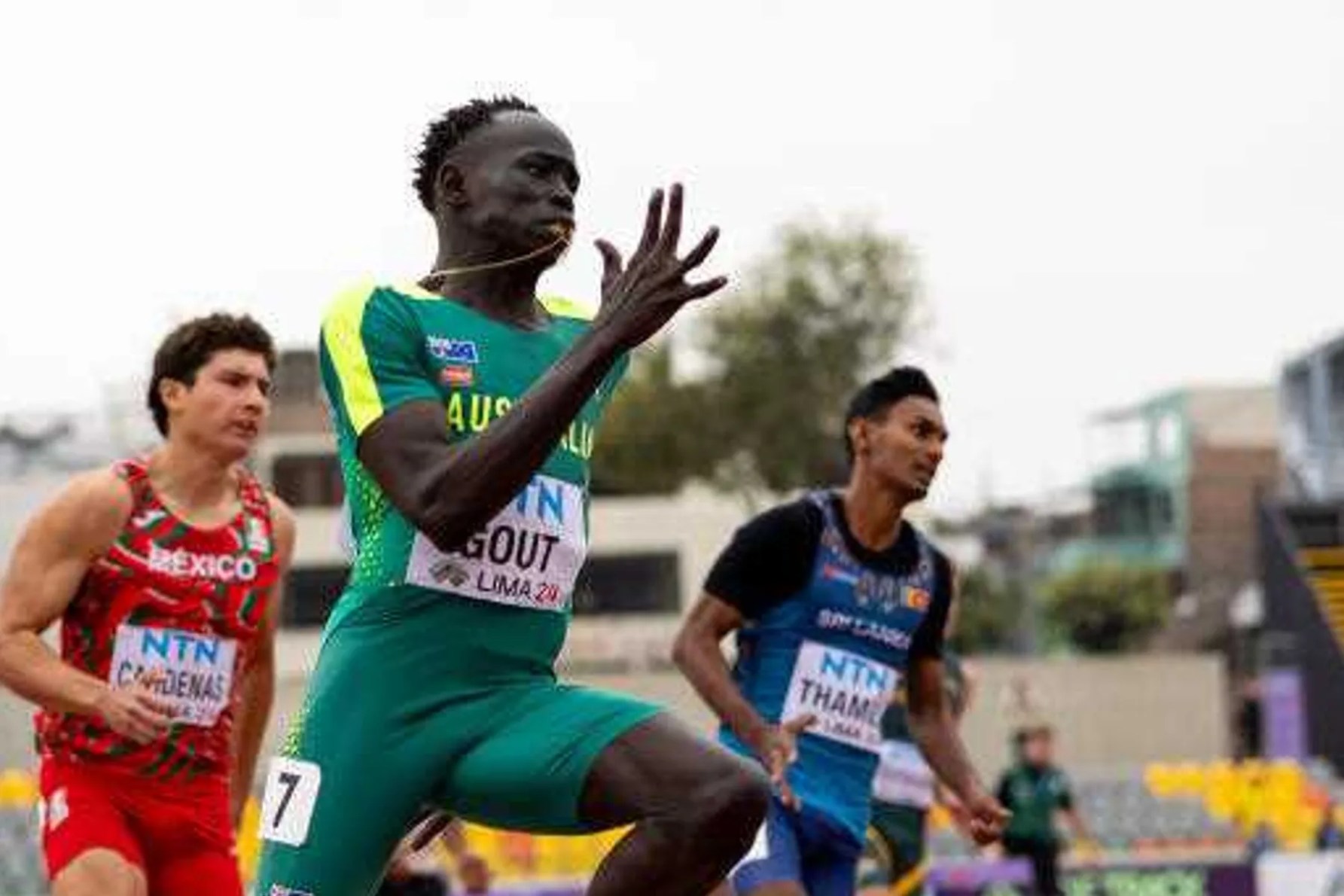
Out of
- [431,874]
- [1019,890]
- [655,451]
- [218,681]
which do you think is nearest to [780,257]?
[655,451]

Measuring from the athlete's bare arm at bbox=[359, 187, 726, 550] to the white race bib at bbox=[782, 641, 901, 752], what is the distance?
3840 mm

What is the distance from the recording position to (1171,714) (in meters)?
62.4

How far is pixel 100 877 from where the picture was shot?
8672 mm

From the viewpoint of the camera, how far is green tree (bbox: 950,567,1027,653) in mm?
91500

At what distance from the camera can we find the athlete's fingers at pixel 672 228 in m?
6.21

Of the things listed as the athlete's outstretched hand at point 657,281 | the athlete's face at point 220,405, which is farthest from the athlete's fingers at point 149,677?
the athlete's outstretched hand at point 657,281

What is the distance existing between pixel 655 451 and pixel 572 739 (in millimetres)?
73705

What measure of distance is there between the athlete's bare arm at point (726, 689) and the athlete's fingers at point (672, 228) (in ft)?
11.4

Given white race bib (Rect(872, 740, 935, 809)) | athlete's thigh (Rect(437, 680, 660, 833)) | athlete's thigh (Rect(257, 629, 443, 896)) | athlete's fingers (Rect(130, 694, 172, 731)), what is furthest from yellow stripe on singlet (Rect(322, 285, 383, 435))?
white race bib (Rect(872, 740, 935, 809))

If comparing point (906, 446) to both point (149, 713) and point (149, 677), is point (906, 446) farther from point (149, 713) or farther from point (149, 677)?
point (149, 713)

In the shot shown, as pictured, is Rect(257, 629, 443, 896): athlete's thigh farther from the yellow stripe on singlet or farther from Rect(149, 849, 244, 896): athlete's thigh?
Rect(149, 849, 244, 896): athlete's thigh

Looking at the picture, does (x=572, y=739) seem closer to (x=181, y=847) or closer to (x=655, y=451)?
(x=181, y=847)

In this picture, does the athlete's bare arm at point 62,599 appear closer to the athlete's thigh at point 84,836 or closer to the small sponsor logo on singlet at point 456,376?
the athlete's thigh at point 84,836

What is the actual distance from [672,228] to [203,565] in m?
3.23
